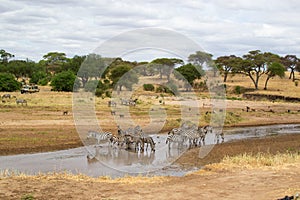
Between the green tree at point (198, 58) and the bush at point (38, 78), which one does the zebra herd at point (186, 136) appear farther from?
the bush at point (38, 78)

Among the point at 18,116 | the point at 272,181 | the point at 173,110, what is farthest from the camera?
the point at 173,110

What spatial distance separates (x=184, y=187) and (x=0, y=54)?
94.1m

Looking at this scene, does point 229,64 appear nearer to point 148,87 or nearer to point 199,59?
point 199,59

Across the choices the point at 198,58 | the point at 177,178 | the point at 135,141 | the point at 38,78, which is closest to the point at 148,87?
the point at 198,58

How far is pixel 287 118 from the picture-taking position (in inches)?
1714

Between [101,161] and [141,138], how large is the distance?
3.38 m

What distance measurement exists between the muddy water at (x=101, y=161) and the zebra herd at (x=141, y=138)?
1.23ft

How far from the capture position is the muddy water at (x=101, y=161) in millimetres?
17531

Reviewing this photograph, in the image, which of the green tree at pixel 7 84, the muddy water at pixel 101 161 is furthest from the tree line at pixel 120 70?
the muddy water at pixel 101 161

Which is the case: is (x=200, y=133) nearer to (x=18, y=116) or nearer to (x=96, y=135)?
(x=96, y=135)

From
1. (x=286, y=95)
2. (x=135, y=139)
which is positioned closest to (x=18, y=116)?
(x=135, y=139)

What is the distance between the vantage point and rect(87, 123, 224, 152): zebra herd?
22438 mm

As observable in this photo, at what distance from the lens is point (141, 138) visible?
73.6ft

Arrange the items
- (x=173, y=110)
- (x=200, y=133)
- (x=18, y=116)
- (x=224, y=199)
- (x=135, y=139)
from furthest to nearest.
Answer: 1. (x=173, y=110)
2. (x=18, y=116)
3. (x=200, y=133)
4. (x=135, y=139)
5. (x=224, y=199)
